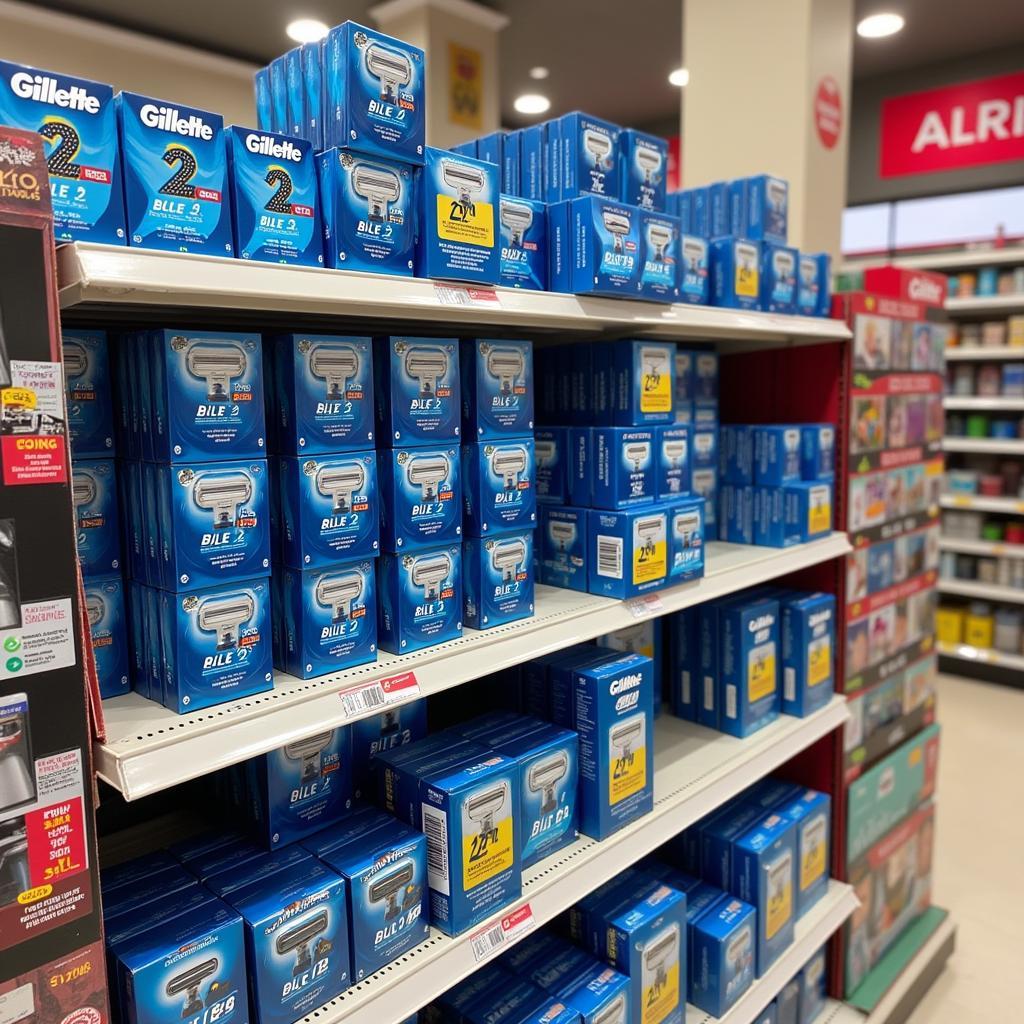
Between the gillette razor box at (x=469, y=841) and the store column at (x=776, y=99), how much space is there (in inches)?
87.1

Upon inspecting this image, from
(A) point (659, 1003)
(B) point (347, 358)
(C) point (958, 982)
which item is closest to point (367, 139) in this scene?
(B) point (347, 358)

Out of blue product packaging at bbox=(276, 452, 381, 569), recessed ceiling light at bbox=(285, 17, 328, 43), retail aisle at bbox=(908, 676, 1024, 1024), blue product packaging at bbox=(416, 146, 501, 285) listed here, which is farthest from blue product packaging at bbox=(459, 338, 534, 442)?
recessed ceiling light at bbox=(285, 17, 328, 43)

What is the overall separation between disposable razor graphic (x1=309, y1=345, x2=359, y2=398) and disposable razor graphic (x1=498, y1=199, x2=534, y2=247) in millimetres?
409

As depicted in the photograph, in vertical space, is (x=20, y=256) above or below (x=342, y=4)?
below

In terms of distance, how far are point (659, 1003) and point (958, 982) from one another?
146cm

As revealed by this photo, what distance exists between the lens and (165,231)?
0.97 meters

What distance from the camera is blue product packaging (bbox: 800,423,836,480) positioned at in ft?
7.13

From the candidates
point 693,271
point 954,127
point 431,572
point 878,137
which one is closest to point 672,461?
point 693,271

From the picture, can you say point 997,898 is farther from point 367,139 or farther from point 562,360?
point 367,139

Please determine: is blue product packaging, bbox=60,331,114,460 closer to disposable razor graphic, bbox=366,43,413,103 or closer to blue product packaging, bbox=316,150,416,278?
blue product packaging, bbox=316,150,416,278

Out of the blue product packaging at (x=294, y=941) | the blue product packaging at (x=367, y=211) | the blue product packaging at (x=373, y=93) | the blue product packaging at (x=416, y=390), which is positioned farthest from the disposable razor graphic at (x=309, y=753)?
the blue product packaging at (x=373, y=93)

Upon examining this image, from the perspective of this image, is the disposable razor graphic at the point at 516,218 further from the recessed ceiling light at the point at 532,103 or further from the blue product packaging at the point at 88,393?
the recessed ceiling light at the point at 532,103

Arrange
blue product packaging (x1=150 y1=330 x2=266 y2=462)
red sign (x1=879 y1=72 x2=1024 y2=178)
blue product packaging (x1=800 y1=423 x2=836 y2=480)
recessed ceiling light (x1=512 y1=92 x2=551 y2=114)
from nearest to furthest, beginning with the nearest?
blue product packaging (x1=150 y1=330 x2=266 y2=462) < blue product packaging (x1=800 y1=423 x2=836 y2=480) < red sign (x1=879 y1=72 x2=1024 y2=178) < recessed ceiling light (x1=512 y1=92 x2=551 y2=114)

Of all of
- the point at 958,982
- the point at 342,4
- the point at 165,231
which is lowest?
the point at 958,982
